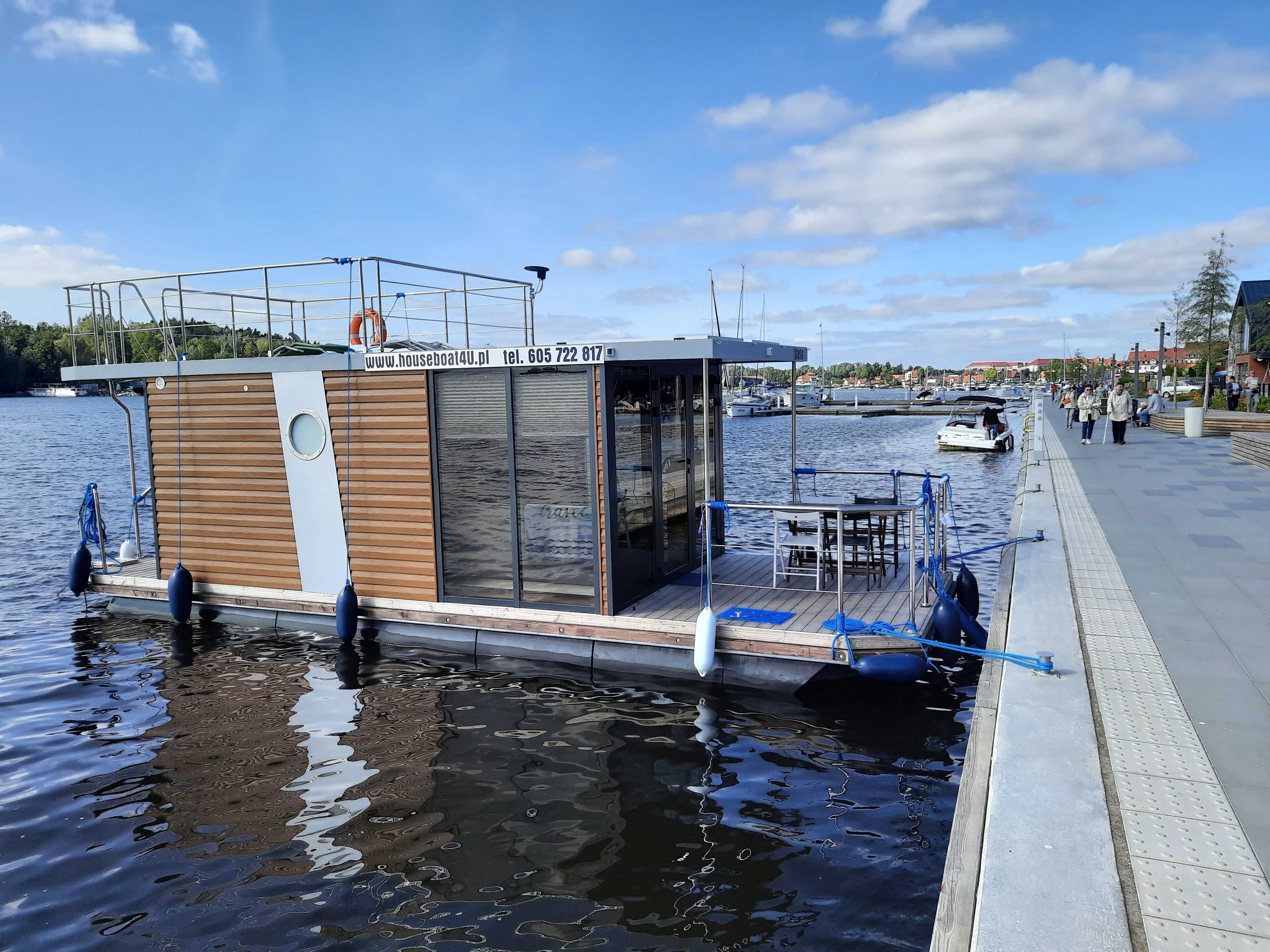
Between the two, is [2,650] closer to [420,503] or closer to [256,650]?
[256,650]

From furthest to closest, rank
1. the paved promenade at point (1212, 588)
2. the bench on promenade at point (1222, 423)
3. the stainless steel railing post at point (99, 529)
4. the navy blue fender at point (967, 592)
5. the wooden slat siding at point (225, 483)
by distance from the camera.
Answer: the bench on promenade at point (1222, 423) → the stainless steel railing post at point (99, 529) → the wooden slat siding at point (225, 483) → the navy blue fender at point (967, 592) → the paved promenade at point (1212, 588)

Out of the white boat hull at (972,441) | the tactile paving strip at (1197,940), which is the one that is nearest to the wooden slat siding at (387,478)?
the tactile paving strip at (1197,940)

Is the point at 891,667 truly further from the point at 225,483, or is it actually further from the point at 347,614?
the point at 225,483

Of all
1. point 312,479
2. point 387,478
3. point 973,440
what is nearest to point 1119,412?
point 973,440

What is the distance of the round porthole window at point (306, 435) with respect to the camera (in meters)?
10.1

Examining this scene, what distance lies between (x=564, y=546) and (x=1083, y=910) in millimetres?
6246

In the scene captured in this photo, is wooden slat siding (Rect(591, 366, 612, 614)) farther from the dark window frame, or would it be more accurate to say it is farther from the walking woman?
the walking woman

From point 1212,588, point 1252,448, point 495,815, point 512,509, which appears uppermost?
point 512,509

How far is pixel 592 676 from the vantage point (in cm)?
908

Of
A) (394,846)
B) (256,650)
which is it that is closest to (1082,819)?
(394,846)

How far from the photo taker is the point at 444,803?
263 inches

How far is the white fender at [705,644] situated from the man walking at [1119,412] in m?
22.8

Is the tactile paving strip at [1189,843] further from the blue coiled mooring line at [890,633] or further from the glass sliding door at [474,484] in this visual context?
the glass sliding door at [474,484]

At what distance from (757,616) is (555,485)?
2.51m
